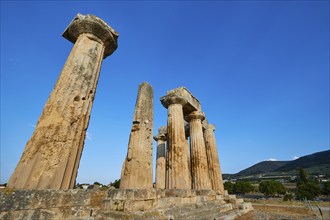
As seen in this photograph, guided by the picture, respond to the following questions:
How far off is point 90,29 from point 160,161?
1424 centimetres

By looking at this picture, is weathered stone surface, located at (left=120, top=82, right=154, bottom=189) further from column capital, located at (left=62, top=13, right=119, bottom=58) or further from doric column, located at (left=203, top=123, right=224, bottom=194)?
doric column, located at (left=203, top=123, right=224, bottom=194)

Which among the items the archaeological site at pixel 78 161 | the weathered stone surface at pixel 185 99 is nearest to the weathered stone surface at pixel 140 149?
the archaeological site at pixel 78 161

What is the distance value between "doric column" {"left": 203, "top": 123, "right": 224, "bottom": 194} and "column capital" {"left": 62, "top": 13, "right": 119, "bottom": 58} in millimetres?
13341

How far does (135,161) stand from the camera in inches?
249

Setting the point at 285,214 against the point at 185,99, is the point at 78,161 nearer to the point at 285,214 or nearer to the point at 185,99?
the point at 185,99

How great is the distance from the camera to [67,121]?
3.95m

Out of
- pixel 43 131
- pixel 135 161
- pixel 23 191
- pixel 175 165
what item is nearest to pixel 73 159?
pixel 43 131

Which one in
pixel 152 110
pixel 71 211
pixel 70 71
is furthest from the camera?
pixel 152 110

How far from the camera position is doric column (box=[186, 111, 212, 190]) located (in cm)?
1222

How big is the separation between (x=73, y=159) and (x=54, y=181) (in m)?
0.58

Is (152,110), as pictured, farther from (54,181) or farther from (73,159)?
(54,181)

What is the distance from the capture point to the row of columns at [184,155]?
Result: 10.2 m

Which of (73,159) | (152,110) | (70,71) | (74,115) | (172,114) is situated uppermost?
(172,114)

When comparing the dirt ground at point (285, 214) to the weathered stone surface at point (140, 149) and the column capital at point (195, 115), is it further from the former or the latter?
the column capital at point (195, 115)
